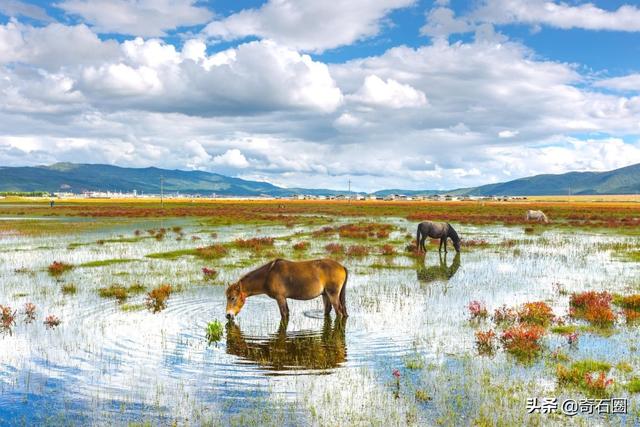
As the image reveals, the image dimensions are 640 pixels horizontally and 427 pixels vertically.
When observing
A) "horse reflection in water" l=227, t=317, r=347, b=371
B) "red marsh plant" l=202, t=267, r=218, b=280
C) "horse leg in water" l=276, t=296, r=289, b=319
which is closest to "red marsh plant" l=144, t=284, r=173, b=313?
"horse reflection in water" l=227, t=317, r=347, b=371

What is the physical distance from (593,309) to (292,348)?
8.78 metres

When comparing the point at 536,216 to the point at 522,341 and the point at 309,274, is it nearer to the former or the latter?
the point at 522,341

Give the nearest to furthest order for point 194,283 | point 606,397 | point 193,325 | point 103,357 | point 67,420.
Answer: point 67,420 < point 606,397 < point 103,357 < point 193,325 < point 194,283

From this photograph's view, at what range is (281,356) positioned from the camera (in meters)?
10.9

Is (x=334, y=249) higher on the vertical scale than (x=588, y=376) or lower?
higher

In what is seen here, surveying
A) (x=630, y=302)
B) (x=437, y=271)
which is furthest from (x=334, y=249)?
(x=630, y=302)

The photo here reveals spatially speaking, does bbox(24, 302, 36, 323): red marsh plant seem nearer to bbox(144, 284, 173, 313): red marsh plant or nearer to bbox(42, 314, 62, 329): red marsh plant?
bbox(42, 314, 62, 329): red marsh plant

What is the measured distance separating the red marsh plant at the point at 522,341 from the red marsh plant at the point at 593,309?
2.70 m

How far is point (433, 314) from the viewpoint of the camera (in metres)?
14.5

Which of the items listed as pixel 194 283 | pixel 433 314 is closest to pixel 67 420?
pixel 433 314

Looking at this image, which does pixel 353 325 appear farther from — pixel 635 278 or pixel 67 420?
pixel 635 278

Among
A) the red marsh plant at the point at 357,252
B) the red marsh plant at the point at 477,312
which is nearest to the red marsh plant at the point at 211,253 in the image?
the red marsh plant at the point at 357,252

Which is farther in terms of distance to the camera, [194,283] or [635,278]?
[635,278]

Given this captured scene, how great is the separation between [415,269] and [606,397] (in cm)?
1456
